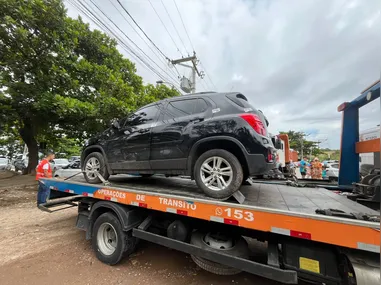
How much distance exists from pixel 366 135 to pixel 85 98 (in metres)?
10.5

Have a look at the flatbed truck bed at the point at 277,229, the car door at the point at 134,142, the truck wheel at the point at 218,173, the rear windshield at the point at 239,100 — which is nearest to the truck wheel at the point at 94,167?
the car door at the point at 134,142

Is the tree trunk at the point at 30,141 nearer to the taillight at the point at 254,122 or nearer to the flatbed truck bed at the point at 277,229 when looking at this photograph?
the flatbed truck bed at the point at 277,229

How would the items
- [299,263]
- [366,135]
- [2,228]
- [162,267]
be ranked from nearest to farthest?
1. [299,263]
2. [162,267]
3. [366,135]
4. [2,228]

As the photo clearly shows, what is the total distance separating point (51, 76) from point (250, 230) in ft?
31.9

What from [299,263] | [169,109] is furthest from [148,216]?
[299,263]

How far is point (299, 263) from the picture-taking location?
2.25 m

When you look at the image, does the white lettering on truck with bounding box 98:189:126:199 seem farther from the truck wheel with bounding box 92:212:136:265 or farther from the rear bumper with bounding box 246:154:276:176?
the rear bumper with bounding box 246:154:276:176

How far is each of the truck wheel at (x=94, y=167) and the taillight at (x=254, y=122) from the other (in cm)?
296

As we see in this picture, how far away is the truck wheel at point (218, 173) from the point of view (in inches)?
108

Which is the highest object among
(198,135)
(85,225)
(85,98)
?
(85,98)

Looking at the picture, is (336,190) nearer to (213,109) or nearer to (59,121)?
(213,109)

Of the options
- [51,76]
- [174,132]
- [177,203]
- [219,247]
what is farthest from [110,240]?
[51,76]

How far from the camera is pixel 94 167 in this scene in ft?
13.9

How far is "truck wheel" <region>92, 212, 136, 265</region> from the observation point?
328 centimetres
